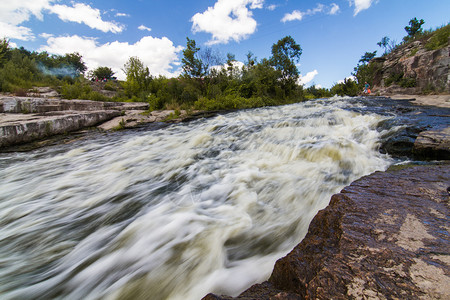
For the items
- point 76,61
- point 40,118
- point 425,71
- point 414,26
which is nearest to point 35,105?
point 40,118

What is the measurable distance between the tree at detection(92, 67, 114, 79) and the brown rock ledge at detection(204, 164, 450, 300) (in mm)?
46577

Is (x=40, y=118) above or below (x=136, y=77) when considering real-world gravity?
below

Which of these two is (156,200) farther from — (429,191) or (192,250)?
(429,191)

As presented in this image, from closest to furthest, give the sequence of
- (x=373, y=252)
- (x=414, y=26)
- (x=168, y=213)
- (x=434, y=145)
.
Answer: (x=373, y=252), (x=168, y=213), (x=434, y=145), (x=414, y=26)

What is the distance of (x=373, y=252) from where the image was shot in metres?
0.85

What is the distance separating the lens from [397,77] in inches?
610

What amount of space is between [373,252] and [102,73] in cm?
4740

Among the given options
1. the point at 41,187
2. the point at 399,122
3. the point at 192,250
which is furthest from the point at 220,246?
the point at 399,122

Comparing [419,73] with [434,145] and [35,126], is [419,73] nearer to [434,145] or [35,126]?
[434,145]

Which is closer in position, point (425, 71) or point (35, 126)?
point (35, 126)

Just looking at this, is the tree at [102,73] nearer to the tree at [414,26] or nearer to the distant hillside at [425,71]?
the distant hillside at [425,71]

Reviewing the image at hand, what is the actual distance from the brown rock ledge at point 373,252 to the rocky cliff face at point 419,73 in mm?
13007

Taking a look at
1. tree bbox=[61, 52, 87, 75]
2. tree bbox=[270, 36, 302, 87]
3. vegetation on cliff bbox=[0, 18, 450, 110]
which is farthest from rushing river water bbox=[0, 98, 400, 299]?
tree bbox=[61, 52, 87, 75]

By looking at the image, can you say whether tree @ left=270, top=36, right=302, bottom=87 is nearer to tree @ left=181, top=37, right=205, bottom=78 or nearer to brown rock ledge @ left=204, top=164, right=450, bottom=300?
tree @ left=181, top=37, right=205, bottom=78
